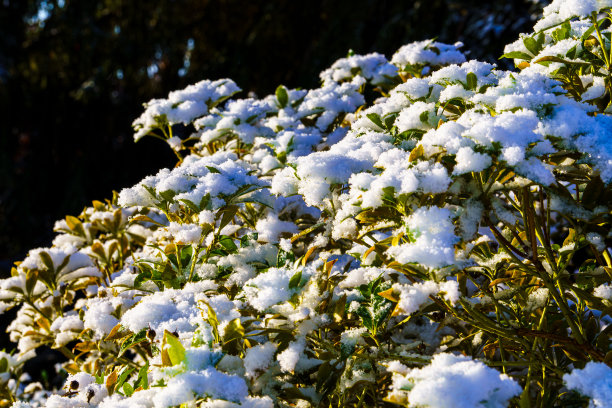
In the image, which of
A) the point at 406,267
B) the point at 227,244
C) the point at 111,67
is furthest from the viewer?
the point at 111,67

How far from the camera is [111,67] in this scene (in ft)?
20.0

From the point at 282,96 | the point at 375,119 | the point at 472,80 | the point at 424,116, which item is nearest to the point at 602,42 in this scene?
the point at 472,80

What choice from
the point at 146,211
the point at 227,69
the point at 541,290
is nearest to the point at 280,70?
the point at 227,69

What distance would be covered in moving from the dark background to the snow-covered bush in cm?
356

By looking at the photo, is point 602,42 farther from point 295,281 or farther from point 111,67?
point 111,67

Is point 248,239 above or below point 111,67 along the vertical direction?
below

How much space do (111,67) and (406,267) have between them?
591cm

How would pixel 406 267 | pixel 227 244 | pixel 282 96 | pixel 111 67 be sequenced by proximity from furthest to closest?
pixel 111 67 → pixel 282 96 → pixel 227 244 → pixel 406 267

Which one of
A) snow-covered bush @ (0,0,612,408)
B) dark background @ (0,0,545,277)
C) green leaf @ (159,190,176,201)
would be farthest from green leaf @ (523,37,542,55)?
dark background @ (0,0,545,277)

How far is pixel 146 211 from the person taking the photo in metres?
1.78

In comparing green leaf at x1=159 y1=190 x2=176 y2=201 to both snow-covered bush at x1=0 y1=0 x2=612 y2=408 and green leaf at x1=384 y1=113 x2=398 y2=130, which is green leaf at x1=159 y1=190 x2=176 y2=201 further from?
green leaf at x1=384 y1=113 x2=398 y2=130

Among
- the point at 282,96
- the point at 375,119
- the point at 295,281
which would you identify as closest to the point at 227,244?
the point at 295,281

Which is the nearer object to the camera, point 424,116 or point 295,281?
point 295,281

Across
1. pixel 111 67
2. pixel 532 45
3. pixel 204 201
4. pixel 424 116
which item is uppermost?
pixel 111 67
